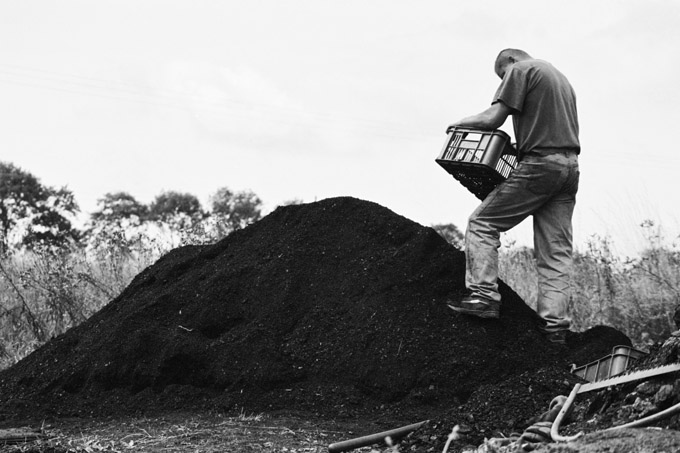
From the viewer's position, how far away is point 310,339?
24.1 ft

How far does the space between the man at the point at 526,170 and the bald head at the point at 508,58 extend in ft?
0.09

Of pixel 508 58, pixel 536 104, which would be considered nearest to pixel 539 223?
pixel 536 104

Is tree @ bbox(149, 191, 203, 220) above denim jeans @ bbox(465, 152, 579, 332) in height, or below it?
above

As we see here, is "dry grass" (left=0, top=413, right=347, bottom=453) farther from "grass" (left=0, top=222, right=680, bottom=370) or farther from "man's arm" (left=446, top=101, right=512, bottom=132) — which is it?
"grass" (left=0, top=222, right=680, bottom=370)

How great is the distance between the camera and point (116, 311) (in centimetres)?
860

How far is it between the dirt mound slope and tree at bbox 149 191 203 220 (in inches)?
1459

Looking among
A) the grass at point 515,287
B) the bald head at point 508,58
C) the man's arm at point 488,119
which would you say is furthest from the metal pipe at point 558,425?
the grass at point 515,287

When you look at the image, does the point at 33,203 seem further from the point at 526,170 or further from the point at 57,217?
the point at 526,170

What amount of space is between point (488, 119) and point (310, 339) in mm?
2292

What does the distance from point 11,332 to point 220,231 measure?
12.1ft

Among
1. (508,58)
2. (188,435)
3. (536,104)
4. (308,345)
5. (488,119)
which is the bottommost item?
(188,435)

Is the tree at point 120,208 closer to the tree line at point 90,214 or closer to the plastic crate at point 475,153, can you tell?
the tree line at point 90,214

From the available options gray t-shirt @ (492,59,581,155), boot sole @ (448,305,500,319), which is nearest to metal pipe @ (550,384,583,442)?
boot sole @ (448,305,500,319)

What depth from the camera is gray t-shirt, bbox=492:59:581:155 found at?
741 cm
